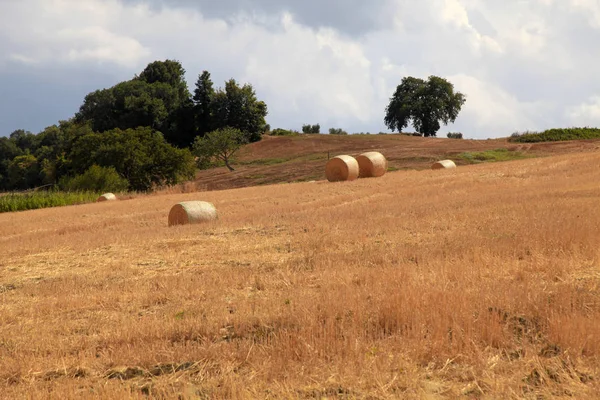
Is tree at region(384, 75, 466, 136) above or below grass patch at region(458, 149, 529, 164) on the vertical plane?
above

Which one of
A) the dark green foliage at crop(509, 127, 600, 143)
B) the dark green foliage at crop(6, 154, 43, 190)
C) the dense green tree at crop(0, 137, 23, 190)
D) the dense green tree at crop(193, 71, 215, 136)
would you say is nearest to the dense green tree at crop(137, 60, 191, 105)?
the dense green tree at crop(193, 71, 215, 136)

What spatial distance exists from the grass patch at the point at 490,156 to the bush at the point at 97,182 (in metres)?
28.1

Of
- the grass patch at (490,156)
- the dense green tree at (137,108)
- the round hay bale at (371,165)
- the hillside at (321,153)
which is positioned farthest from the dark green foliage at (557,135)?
the dense green tree at (137,108)

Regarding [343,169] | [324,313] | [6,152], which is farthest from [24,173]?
[324,313]

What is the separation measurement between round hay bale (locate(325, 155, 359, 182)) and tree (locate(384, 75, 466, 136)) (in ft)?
190

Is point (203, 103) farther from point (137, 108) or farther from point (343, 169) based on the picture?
point (343, 169)

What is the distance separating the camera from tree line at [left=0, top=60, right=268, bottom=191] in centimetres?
5625

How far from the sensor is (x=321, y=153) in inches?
2603

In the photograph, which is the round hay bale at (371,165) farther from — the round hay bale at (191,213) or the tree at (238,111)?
the tree at (238,111)

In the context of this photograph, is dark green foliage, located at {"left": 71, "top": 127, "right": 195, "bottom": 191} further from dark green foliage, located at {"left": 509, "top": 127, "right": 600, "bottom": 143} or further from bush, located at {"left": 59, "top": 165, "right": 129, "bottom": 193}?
dark green foliage, located at {"left": 509, "top": 127, "right": 600, "bottom": 143}

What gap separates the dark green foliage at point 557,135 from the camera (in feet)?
212

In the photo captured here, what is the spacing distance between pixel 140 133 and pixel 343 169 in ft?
99.7

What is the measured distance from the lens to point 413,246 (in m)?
11.6

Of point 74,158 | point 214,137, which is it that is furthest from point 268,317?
point 214,137
